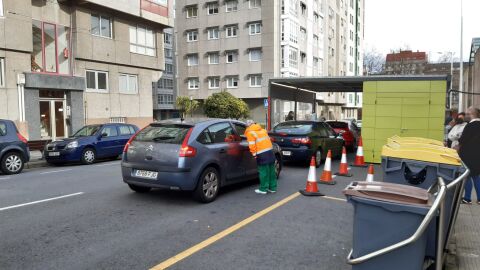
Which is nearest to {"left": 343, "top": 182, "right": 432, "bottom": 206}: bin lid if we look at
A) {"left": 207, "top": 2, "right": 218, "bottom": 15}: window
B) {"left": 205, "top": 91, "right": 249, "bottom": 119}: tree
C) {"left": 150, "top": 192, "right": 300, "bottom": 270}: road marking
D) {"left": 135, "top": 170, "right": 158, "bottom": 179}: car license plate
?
{"left": 150, "top": 192, "right": 300, "bottom": 270}: road marking

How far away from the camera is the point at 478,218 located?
6.09 metres

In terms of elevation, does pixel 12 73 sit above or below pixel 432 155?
above

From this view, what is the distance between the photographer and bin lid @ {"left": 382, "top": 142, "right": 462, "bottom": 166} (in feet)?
17.3

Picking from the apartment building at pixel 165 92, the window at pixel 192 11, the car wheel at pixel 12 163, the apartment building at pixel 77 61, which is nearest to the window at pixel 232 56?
the window at pixel 192 11

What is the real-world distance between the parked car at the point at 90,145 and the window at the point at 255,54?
31.2 meters

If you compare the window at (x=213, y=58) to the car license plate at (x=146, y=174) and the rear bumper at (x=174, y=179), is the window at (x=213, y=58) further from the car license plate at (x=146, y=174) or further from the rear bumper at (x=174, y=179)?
the rear bumper at (x=174, y=179)

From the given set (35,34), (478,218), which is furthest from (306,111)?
(478,218)

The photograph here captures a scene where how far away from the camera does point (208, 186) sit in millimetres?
7230

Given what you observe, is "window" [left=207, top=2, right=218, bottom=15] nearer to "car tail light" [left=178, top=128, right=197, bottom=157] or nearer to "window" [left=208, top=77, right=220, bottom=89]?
"window" [left=208, top=77, right=220, bottom=89]

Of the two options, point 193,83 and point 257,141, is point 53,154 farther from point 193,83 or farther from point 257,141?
point 193,83

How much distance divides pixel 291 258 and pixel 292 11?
4511 centimetres

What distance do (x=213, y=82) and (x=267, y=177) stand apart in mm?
41606

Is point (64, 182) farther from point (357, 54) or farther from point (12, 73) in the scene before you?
point (357, 54)

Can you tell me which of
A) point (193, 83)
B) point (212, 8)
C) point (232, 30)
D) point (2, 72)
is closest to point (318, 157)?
point (2, 72)
